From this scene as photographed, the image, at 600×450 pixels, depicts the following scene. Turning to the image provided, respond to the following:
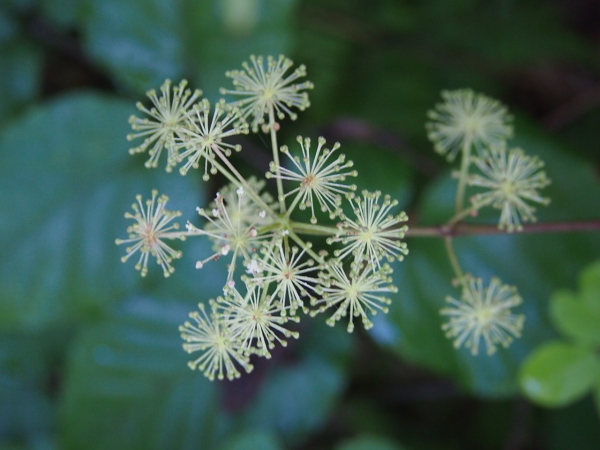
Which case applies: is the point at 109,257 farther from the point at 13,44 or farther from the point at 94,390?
the point at 13,44

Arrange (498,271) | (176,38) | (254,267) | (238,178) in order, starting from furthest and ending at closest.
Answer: (176,38)
(498,271)
(238,178)
(254,267)

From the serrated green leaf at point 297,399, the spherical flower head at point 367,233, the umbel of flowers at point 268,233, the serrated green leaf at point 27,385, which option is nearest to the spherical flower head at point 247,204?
the umbel of flowers at point 268,233

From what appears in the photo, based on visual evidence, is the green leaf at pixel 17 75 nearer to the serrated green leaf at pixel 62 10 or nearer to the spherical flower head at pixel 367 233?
the serrated green leaf at pixel 62 10

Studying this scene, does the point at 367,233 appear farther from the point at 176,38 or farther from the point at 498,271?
the point at 176,38

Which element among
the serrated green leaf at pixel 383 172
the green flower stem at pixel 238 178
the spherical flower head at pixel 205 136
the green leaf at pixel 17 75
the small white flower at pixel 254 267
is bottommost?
the small white flower at pixel 254 267

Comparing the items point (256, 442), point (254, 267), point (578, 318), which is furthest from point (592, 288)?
point (256, 442)

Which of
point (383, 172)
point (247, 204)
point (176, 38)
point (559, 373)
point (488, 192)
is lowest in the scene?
point (559, 373)

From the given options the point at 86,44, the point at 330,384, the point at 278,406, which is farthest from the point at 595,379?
the point at 86,44
